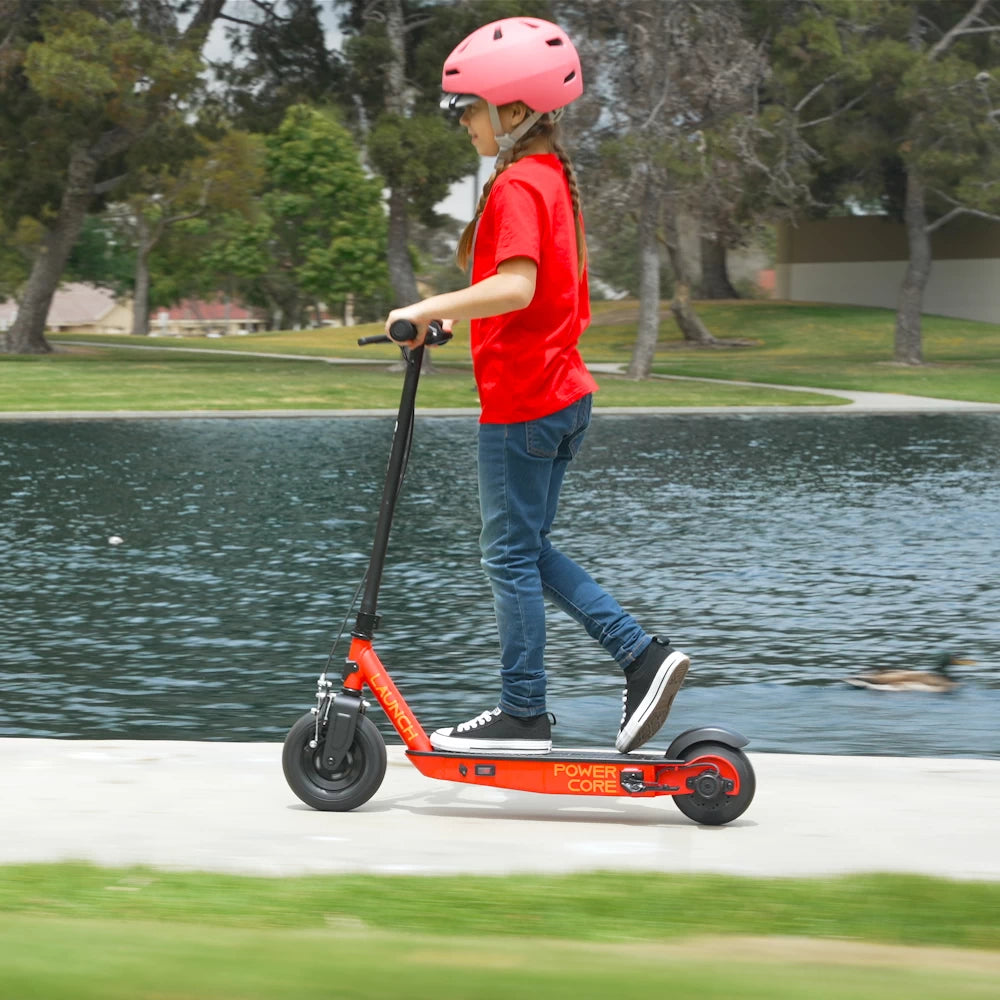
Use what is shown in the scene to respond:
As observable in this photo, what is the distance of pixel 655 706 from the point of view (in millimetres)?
4602

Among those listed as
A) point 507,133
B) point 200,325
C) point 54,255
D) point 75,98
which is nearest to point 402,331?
point 507,133

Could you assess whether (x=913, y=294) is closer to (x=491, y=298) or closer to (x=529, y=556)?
(x=529, y=556)

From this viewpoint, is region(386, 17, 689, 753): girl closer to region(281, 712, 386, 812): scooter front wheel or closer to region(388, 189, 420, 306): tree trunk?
region(281, 712, 386, 812): scooter front wheel

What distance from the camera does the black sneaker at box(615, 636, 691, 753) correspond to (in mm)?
4586

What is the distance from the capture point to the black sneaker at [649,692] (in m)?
4.59

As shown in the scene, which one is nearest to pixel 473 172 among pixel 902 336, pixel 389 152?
pixel 389 152

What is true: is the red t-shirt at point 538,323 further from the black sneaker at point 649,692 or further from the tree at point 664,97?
the tree at point 664,97

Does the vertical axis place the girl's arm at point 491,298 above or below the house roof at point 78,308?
above

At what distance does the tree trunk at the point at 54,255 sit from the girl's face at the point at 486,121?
1513 inches

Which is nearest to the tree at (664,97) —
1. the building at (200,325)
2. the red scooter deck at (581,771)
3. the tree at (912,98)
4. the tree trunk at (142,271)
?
the tree at (912,98)

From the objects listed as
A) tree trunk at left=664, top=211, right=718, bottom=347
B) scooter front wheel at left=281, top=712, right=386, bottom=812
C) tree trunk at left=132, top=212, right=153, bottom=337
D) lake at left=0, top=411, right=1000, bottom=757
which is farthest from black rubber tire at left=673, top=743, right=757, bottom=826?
tree trunk at left=132, top=212, right=153, bottom=337

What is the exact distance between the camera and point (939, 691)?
6.76 metres

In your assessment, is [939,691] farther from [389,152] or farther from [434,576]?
[389,152]

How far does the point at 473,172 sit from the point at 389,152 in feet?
9.53
